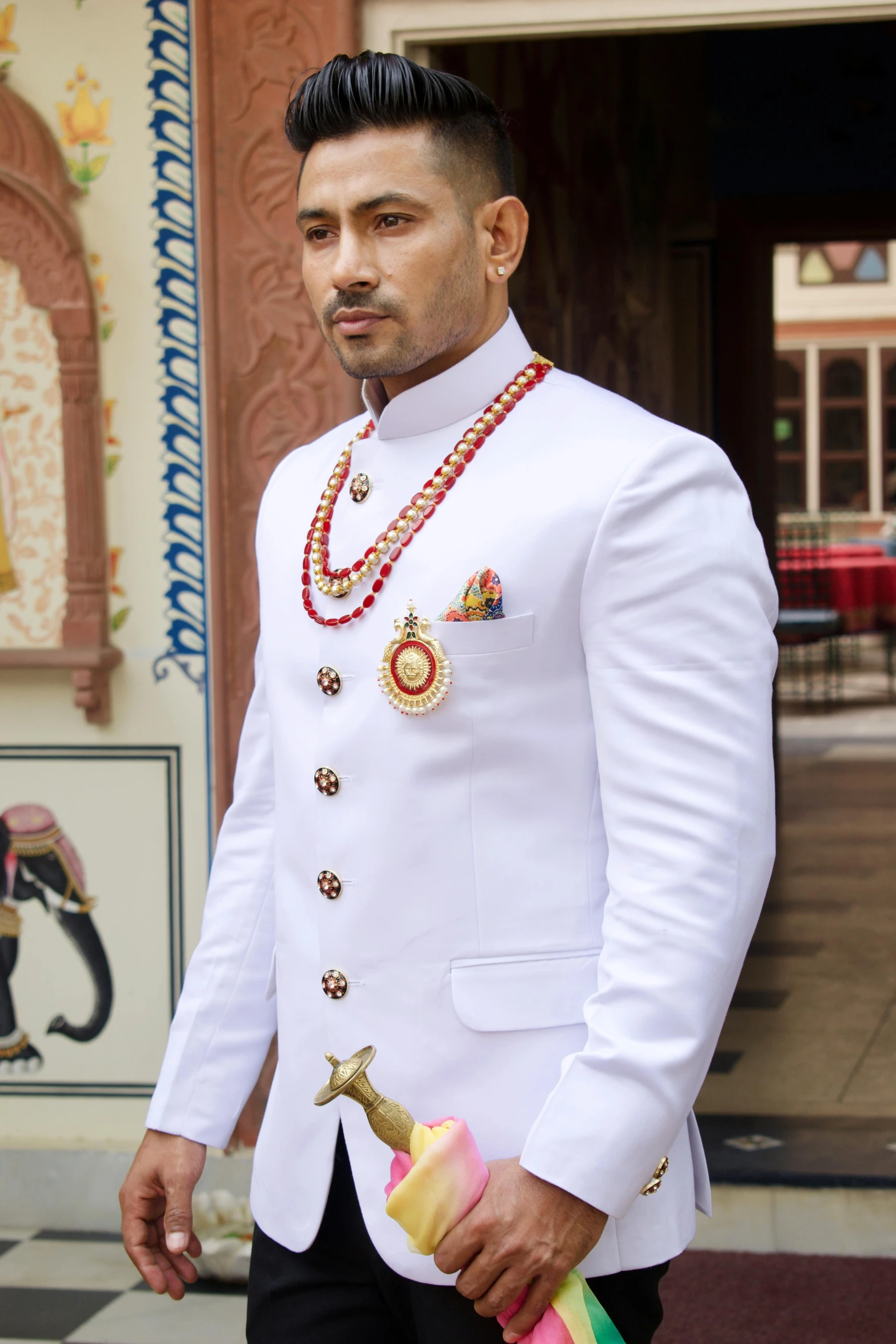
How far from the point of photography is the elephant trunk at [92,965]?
9.32ft

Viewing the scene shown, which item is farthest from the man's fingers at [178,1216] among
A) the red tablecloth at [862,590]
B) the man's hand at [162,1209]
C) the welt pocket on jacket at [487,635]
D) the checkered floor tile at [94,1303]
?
the red tablecloth at [862,590]

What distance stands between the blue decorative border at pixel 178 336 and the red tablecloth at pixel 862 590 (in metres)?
8.86

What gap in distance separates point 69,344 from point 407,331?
164cm

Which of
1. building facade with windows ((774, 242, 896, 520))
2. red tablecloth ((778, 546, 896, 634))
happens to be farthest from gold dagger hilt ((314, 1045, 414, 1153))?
building facade with windows ((774, 242, 896, 520))

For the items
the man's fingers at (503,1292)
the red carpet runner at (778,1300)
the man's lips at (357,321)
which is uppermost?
the man's lips at (357,321)

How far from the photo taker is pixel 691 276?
612 centimetres

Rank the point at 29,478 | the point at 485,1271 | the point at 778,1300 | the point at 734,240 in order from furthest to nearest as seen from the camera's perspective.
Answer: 1. the point at 734,240
2. the point at 29,478
3. the point at 778,1300
4. the point at 485,1271

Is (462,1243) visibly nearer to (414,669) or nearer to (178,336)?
(414,669)

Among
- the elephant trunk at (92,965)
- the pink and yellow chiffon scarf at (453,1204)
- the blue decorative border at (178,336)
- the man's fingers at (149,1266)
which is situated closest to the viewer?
the pink and yellow chiffon scarf at (453,1204)

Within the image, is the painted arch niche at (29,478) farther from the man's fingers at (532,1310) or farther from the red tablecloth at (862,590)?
the red tablecloth at (862,590)

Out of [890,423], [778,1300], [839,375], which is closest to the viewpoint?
[778,1300]

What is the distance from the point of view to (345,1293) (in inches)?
52.1

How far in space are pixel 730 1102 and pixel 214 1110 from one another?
2.08 m

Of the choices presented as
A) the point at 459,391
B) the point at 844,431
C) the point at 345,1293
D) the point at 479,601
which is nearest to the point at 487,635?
the point at 479,601
